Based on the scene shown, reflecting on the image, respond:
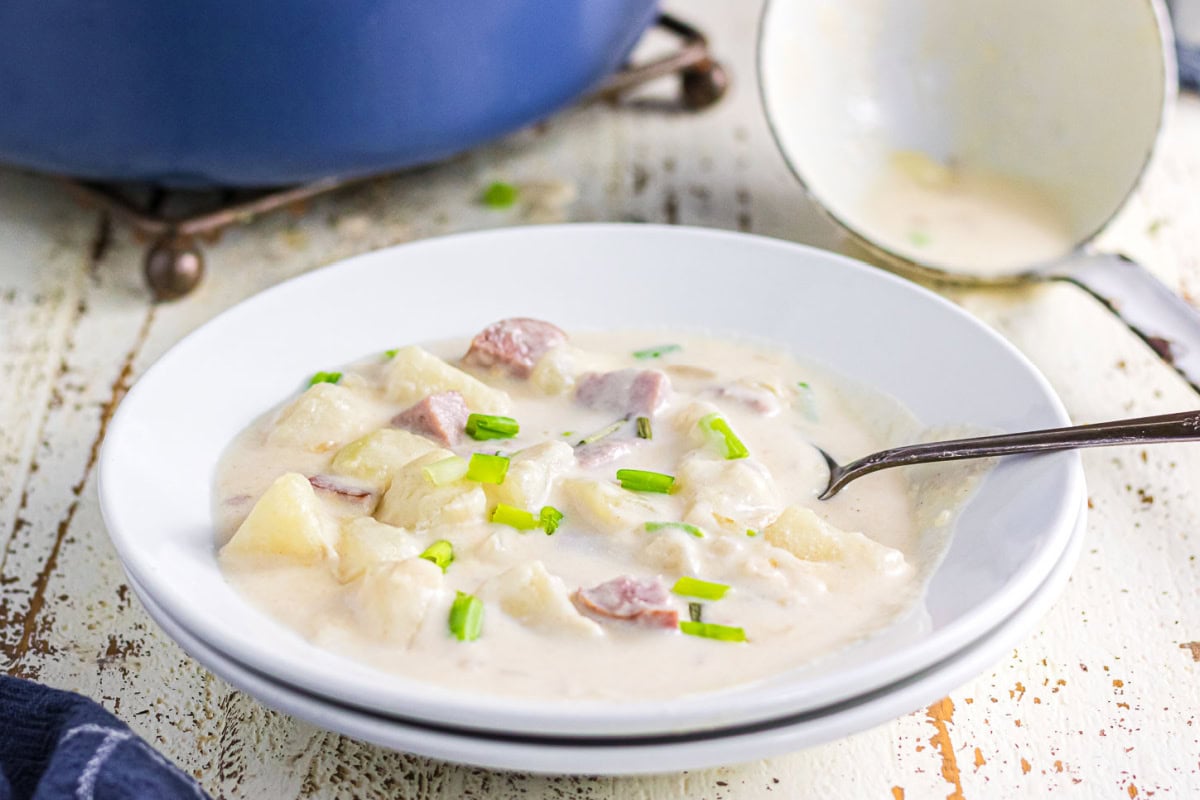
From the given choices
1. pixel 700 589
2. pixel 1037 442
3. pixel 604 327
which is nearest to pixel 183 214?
pixel 604 327

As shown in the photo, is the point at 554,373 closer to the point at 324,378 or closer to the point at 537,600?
the point at 324,378

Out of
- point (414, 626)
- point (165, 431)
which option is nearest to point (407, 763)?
point (414, 626)

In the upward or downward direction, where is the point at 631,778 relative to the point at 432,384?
downward

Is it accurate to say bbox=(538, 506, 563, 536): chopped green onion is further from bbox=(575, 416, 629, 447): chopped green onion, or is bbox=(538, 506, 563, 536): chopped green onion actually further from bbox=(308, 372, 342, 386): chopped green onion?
bbox=(308, 372, 342, 386): chopped green onion

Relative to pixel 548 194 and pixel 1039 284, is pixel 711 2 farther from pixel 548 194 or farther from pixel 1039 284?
pixel 1039 284

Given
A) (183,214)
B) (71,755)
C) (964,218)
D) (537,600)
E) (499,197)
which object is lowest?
(71,755)

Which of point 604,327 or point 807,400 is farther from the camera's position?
point 604,327

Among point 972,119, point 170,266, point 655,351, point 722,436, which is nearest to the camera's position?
point 722,436

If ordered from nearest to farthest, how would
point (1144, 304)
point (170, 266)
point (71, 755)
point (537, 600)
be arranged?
1. point (71, 755)
2. point (537, 600)
3. point (1144, 304)
4. point (170, 266)
